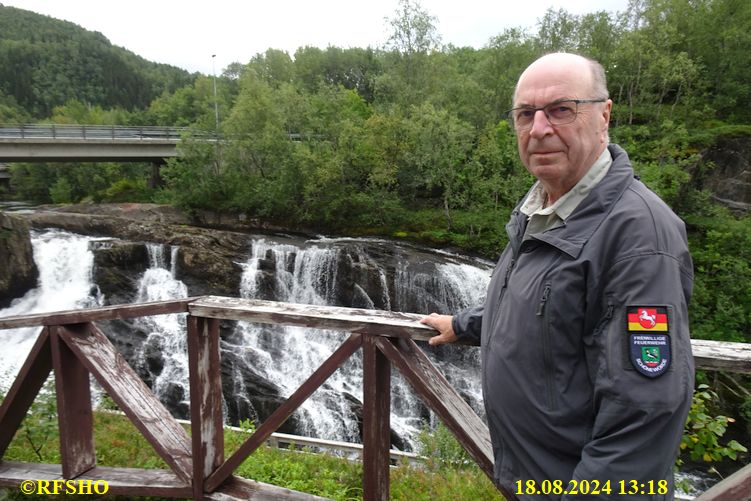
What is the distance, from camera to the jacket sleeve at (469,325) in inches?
77.4

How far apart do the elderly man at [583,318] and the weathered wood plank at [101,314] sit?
5.44 ft

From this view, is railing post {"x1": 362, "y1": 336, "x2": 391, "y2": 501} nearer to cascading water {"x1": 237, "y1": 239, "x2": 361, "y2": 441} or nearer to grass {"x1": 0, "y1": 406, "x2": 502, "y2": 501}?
grass {"x1": 0, "y1": 406, "x2": 502, "y2": 501}

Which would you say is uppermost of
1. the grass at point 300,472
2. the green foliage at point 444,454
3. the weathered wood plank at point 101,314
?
the weathered wood plank at point 101,314

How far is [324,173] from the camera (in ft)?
72.7

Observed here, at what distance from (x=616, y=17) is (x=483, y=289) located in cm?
2099

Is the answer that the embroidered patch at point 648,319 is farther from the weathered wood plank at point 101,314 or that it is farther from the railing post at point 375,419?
the weathered wood plank at point 101,314

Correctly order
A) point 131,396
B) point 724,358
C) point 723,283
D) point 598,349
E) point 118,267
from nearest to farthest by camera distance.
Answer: point 598,349 < point 724,358 < point 131,396 < point 723,283 < point 118,267

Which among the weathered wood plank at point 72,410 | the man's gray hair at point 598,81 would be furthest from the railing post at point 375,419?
the weathered wood plank at point 72,410

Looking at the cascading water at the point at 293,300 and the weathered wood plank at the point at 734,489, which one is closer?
the weathered wood plank at the point at 734,489

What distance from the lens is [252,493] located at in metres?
2.64

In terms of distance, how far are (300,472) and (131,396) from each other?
166 centimetres

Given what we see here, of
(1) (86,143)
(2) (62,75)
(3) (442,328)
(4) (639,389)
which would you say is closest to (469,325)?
(3) (442,328)

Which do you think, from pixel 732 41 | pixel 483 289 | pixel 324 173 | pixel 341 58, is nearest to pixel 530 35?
pixel 732 41

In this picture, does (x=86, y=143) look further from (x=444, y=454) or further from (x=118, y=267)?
(x=444, y=454)
